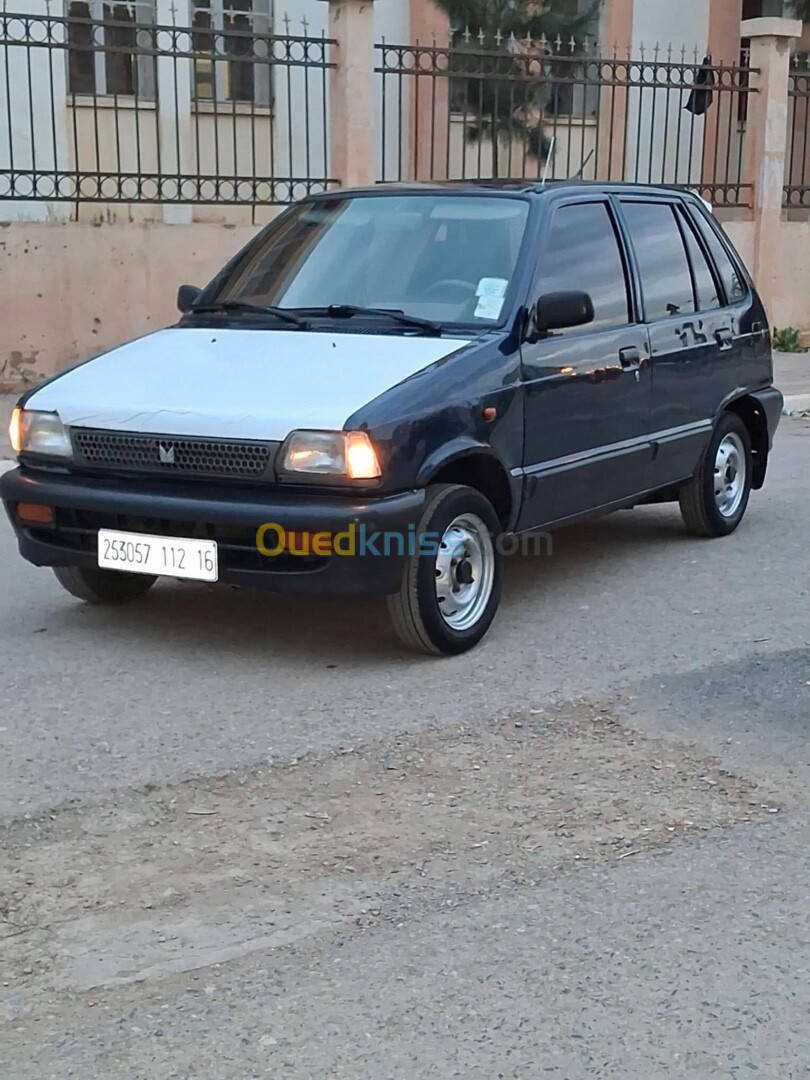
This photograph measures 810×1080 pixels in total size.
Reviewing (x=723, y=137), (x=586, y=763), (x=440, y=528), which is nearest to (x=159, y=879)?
(x=586, y=763)

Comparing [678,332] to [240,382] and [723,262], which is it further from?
[240,382]

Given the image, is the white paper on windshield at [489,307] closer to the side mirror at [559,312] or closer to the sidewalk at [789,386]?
the side mirror at [559,312]

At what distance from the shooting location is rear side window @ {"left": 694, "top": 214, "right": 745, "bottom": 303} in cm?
765

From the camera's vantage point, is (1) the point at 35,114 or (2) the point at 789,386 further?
(1) the point at 35,114

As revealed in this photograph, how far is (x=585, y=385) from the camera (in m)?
6.36

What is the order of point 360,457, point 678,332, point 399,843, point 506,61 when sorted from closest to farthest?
1. point 399,843
2. point 360,457
3. point 678,332
4. point 506,61

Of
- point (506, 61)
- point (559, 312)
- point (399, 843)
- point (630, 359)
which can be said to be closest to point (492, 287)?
point (559, 312)

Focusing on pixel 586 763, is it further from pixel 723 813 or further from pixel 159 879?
pixel 159 879

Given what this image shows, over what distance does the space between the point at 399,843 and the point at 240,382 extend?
2.13 m

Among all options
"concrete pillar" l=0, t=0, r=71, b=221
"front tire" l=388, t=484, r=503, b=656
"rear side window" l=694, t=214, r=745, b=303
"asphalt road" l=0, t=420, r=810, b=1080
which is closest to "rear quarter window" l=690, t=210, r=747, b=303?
"rear side window" l=694, t=214, r=745, b=303

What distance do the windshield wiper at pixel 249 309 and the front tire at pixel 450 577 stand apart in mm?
1063

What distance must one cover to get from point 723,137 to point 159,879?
2014 centimetres

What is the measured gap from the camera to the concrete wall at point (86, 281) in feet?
40.7
